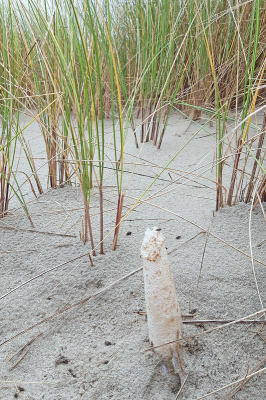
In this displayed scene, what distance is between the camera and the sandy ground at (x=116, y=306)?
90 cm

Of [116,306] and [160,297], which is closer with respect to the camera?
[160,297]

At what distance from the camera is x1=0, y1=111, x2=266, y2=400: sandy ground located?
0.90 metres

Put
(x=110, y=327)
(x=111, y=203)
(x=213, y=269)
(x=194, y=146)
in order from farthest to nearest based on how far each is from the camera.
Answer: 1. (x=194, y=146)
2. (x=111, y=203)
3. (x=213, y=269)
4. (x=110, y=327)

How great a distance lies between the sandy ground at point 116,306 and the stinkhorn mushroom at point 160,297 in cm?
5

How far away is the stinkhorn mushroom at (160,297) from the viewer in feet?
2.78

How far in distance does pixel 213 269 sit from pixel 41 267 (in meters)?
0.53

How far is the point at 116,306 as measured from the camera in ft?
3.56

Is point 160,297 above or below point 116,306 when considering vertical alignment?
above

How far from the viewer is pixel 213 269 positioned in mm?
1164

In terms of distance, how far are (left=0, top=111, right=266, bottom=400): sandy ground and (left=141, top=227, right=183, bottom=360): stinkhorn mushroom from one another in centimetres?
5

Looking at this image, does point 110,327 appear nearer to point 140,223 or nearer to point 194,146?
point 140,223

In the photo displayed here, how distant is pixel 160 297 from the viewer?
34.5 inches

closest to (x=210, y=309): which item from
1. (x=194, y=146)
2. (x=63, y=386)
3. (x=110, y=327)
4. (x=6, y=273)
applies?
(x=110, y=327)

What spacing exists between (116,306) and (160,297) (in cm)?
25
